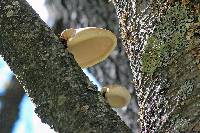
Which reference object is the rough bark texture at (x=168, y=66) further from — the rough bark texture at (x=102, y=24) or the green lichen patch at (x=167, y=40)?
the rough bark texture at (x=102, y=24)

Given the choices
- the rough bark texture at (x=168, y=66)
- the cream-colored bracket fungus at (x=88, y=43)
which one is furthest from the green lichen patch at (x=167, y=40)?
the cream-colored bracket fungus at (x=88, y=43)

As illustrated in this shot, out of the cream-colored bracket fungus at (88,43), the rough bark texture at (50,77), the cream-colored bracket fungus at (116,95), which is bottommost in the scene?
the cream-colored bracket fungus at (116,95)

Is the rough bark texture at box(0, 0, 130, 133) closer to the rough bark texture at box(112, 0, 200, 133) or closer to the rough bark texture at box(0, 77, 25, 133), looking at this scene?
the rough bark texture at box(112, 0, 200, 133)

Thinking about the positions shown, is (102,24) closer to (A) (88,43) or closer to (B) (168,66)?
(A) (88,43)

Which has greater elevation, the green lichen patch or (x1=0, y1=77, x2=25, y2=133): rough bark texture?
the green lichen patch

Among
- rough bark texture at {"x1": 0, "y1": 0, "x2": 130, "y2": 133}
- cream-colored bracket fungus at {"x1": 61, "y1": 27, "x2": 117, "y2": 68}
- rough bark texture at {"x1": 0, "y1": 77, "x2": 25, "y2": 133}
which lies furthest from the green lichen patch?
rough bark texture at {"x1": 0, "y1": 77, "x2": 25, "y2": 133}

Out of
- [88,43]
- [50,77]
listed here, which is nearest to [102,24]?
[88,43]
